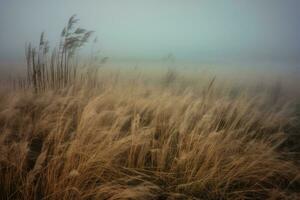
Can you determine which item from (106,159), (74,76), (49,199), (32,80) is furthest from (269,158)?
(32,80)

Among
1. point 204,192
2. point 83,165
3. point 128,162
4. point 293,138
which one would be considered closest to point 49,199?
point 83,165

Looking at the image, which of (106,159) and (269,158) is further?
(269,158)

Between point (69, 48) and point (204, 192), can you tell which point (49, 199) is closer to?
point (204, 192)

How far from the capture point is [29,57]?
14.1ft

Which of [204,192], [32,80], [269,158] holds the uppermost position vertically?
[32,80]

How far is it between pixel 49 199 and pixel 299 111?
3.73 metres

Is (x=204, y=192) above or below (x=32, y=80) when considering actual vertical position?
below

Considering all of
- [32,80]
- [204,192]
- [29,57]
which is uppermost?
[29,57]

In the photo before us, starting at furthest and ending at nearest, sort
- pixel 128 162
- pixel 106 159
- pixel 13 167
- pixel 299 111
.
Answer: pixel 299 111 → pixel 128 162 → pixel 106 159 → pixel 13 167

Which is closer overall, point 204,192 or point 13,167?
point 13,167

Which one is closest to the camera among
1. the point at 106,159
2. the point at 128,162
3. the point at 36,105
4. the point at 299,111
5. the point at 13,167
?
the point at 13,167

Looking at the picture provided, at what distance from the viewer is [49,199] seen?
5.50 ft

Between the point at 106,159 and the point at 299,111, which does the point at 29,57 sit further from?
the point at 299,111

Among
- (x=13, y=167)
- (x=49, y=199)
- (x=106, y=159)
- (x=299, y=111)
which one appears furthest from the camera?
(x=299, y=111)
